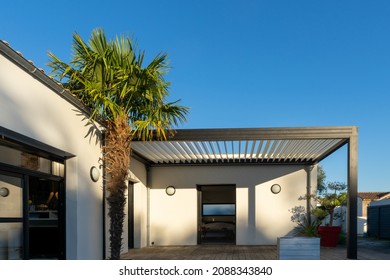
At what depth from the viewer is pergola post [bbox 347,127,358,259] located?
775 cm

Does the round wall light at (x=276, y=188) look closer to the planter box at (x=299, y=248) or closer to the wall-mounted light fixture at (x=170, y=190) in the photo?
the wall-mounted light fixture at (x=170, y=190)

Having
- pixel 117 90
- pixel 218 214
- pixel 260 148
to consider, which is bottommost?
pixel 218 214

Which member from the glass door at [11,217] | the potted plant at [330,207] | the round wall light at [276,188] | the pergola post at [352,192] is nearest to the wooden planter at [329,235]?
the potted plant at [330,207]

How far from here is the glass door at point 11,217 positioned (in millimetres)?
4742

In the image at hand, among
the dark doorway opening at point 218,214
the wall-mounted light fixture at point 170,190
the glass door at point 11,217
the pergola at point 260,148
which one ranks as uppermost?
the pergola at point 260,148

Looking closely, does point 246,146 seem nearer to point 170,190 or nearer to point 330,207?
point 330,207

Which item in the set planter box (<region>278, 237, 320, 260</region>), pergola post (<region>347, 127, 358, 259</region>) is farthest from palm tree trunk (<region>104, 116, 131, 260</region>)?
pergola post (<region>347, 127, 358, 259</region>)

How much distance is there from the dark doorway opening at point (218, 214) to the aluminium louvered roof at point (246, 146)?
9.70ft

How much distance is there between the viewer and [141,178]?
38.8 ft

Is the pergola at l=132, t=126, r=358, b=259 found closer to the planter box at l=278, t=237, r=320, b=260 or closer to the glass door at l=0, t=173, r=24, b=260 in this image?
the planter box at l=278, t=237, r=320, b=260

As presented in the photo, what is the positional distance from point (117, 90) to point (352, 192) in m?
5.15

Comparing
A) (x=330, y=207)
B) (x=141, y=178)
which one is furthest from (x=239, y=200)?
(x=141, y=178)
